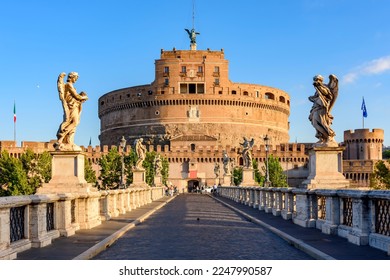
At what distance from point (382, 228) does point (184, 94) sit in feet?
334

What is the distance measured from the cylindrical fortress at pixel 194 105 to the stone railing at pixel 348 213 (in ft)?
306

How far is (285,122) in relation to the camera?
126062mm

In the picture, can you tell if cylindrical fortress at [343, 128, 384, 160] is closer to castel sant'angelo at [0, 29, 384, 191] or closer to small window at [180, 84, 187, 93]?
castel sant'angelo at [0, 29, 384, 191]

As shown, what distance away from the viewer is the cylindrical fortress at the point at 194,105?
365 feet

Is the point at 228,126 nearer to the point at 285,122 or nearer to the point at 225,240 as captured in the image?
the point at 285,122

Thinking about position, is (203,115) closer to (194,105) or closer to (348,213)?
(194,105)

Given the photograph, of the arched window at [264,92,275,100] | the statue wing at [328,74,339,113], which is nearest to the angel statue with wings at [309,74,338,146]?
the statue wing at [328,74,339,113]

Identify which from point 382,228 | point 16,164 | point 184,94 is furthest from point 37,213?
point 184,94

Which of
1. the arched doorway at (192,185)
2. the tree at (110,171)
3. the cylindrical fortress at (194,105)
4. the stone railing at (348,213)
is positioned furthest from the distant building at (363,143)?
the stone railing at (348,213)

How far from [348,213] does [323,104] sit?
168 inches

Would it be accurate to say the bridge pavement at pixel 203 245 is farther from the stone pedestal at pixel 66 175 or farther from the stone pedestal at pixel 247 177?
the stone pedestal at pixel 247 177

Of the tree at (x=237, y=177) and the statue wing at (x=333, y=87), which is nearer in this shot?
the statue wing at (x=333, y=87)

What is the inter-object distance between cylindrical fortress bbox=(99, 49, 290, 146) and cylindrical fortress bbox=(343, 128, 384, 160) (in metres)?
14.9

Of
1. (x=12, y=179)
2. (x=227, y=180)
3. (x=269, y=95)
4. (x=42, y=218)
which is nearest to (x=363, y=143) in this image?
(x=269, y=95)
